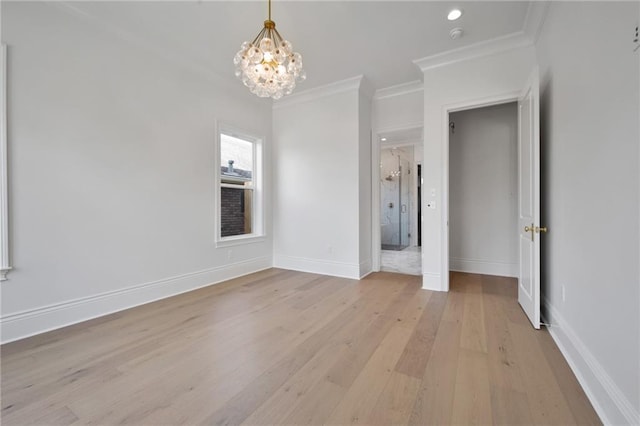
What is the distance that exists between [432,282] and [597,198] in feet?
7.40

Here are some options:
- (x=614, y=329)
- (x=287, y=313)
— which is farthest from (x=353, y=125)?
(x=614, y=329)

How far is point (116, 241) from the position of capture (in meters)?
2.88

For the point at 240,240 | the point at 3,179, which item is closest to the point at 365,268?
the point at 240,240

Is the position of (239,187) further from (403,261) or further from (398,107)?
(403,261)

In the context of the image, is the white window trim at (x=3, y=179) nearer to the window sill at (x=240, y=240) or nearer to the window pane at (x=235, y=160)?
the window sill at (x=240, y=240)

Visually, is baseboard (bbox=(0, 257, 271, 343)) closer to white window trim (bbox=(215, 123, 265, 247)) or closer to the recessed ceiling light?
white window trim (bbox=(215, 123, 265, 247))

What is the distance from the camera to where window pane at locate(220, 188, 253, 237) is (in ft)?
14.0

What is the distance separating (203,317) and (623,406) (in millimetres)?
2947

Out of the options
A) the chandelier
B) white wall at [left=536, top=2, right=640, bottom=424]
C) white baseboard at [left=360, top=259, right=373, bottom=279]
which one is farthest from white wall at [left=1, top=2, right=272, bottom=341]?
white wall at [left=536, top=2, right=640, bottom=424]

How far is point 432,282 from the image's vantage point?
3596mm

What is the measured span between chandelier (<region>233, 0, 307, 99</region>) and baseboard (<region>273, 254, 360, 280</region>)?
9.07 feet

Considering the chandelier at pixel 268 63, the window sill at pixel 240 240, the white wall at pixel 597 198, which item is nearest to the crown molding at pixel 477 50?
the white wall at pixel 597 198

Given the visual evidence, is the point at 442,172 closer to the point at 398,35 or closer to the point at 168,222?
the point at 398,35

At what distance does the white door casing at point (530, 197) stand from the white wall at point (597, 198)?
0.12m
